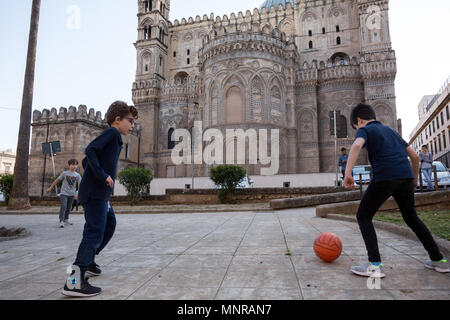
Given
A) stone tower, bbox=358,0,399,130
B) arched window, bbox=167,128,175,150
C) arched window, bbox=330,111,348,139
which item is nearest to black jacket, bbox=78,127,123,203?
stone tower, bbox=358,0,399,130

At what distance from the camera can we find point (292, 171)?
28812 mm

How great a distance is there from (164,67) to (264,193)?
29.8 meters

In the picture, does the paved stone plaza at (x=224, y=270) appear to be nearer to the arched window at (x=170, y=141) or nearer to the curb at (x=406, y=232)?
the curb at (x=406, y=232)

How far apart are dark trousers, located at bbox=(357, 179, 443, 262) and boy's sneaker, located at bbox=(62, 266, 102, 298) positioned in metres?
2.57

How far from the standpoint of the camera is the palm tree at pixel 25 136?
15.2 meters

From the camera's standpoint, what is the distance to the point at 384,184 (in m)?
2.99

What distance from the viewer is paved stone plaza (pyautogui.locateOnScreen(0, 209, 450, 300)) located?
2.46 metres

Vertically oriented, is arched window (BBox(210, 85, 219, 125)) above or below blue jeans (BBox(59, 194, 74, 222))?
above

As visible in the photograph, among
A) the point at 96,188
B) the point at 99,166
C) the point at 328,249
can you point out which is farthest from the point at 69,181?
the point at 328,249

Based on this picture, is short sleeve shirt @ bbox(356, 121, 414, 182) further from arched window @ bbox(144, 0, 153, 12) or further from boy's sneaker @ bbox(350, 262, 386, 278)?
arched window @ bbox(144, 0, 153, 12)

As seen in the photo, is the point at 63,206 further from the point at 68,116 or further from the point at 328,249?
the point at 68,116
